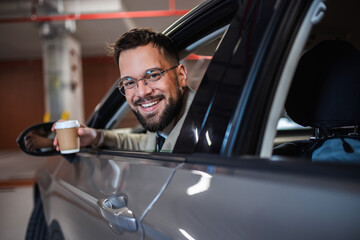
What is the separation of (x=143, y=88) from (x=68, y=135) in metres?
0.42

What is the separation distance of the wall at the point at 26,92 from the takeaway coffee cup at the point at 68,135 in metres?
13.2

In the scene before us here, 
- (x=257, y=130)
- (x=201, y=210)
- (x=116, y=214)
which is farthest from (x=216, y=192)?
(x=116, y=214)

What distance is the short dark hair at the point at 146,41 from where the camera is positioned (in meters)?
1.39

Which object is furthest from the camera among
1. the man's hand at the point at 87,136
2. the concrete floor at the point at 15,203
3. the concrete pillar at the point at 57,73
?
the concrete pillar at the point at 57,73

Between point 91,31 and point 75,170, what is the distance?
8874 millimetres

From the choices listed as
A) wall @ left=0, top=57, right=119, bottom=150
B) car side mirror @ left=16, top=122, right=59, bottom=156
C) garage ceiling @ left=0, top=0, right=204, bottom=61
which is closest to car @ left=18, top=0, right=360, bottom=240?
Answer: car side mirror @ left=16, top=122, right=59, bottom=156

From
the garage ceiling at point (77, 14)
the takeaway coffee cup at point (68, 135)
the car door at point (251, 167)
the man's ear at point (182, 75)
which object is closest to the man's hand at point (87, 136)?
the takeaway coffee cup at point (68, 135)

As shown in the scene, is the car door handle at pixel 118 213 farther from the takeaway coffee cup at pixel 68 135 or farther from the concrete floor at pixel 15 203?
the concrete floor at pixel 15 203

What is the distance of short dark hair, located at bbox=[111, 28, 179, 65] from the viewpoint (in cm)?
139

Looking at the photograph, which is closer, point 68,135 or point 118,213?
point 118,213

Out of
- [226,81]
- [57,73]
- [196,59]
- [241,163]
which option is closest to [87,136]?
[196,59]

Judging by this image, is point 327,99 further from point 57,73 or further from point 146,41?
point 57,73

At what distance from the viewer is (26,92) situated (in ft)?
48.4

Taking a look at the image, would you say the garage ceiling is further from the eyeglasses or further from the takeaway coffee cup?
the takeaway coffee cup
